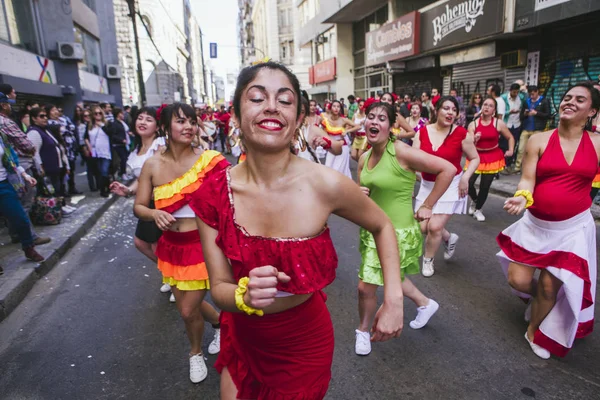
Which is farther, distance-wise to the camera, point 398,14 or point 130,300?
point 398,14

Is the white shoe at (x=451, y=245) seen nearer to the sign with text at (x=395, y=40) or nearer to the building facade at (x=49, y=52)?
the building facade at (x=49, y=52)

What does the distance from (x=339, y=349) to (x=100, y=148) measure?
26.0 feet

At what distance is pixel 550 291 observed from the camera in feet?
9.84

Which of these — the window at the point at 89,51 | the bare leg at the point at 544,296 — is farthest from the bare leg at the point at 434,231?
the window at the point at 89,51

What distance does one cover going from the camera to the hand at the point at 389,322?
160cm

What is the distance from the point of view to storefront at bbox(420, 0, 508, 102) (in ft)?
38.3

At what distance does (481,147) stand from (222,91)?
163834 millimetres

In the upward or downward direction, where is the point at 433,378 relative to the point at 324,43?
downward

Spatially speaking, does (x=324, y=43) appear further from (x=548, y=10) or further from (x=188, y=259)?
(x=188, y=259)

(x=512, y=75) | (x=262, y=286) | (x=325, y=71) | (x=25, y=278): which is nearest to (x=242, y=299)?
(x=262, y=286)

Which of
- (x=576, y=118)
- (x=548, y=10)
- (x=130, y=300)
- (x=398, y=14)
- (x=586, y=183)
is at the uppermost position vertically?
(x=398, y=14)

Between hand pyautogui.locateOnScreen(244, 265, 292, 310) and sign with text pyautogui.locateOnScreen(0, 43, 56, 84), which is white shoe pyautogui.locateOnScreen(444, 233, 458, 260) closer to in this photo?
hand pyautogui.locateOnScreen(244, 265, 292, 310)

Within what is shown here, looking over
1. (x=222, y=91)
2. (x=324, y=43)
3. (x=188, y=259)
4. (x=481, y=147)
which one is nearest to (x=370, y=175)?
(x=188, y=259)

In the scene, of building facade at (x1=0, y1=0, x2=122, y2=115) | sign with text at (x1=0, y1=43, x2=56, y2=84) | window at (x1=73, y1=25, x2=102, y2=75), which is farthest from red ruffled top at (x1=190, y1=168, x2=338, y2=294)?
window at (x1=73, y1=25, x2=102, y2=75)
